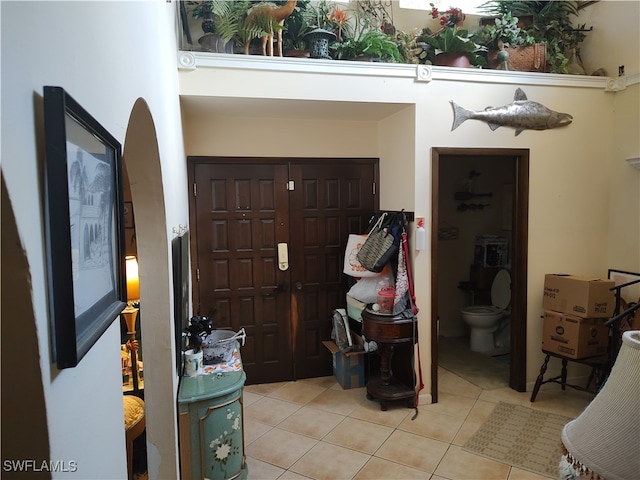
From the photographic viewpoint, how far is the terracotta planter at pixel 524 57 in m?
3.57

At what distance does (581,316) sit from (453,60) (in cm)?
225

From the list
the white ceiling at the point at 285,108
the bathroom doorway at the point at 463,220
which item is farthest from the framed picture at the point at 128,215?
the bathroom doorway at the point at 463,220

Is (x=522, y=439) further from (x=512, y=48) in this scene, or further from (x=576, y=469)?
(x=512, y=48)

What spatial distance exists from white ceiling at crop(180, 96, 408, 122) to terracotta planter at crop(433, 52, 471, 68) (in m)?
0.50

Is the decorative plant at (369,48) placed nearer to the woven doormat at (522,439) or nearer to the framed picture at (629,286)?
the framed picture at (629,286)

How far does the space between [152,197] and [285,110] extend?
6.26 ft

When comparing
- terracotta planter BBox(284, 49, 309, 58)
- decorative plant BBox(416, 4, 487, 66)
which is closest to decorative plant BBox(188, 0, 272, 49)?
terracotta planter BBox(284, 49, 309, 58)

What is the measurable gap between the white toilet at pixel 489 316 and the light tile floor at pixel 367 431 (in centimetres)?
84

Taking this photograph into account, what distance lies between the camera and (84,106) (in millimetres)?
753

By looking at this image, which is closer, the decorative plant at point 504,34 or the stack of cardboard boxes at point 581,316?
the stack of cardboard boxes at point 581,316

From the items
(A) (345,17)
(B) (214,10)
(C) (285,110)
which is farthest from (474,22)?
(B) (214,10)

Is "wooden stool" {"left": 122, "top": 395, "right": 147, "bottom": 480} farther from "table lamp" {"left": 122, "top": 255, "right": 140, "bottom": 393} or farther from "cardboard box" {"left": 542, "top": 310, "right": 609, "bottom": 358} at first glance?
"cardboard box" {"left": 542, "top": 310, "right": 609, "bottom": 358}

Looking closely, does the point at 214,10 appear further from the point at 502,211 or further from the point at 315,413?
the point at 502,211

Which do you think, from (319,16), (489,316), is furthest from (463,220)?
(319,16)
